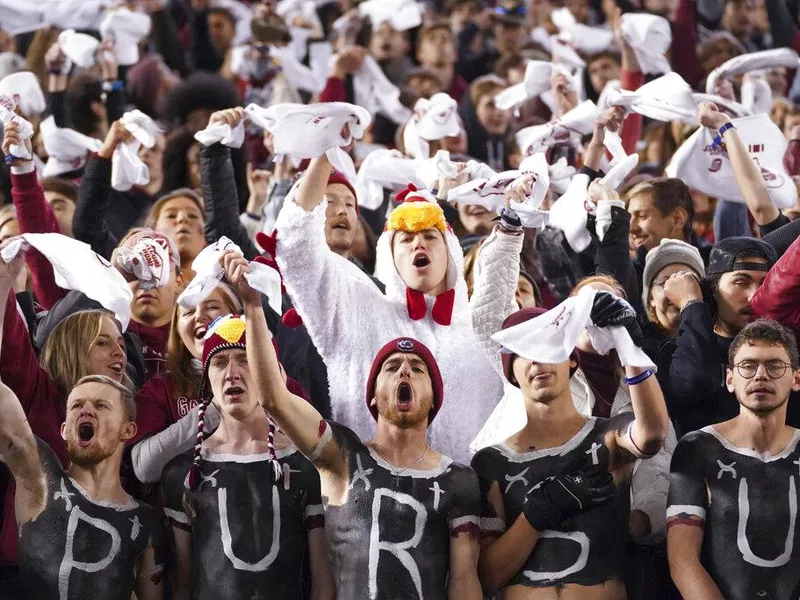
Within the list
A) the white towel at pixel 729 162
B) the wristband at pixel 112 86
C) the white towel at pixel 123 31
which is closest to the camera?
the white towel at pixel 729 162

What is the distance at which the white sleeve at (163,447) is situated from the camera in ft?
17.8

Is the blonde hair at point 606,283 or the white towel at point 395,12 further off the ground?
the white towel at point 395,12

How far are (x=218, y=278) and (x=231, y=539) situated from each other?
87cm

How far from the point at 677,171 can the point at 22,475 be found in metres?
3.18

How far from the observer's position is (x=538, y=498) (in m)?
5.05

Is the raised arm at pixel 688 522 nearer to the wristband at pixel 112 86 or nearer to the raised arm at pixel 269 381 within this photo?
the raised arm at pixel 269 381

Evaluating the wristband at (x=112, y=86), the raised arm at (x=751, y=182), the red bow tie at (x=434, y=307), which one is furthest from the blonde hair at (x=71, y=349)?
the wristband at (x=112, y=86)

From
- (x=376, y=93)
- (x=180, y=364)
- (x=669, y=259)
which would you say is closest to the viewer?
(x=180, y=364)

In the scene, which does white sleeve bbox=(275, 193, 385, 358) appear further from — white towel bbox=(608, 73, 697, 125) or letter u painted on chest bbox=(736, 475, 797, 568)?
white towel bbox=(608, 73, 697, 125)

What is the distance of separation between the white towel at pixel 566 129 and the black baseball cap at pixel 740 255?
4.02ft

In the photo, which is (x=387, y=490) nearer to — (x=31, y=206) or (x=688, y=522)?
(x=688, y=522)

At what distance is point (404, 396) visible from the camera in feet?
17.1

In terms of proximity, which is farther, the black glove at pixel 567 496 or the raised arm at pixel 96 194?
the raised arm at pixel 96 194

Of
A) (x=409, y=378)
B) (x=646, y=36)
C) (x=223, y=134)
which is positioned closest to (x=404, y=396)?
(x=409, y=378)
